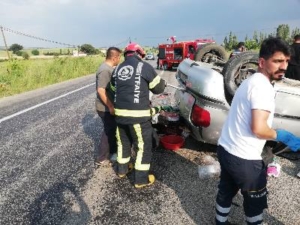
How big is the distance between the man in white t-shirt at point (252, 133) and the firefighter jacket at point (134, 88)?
1.35 m

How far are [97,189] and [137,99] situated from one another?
118 cm

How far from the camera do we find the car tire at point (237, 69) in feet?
12.4

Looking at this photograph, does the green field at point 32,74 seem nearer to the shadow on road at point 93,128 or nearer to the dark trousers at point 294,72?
the shadow on road at point 93,128

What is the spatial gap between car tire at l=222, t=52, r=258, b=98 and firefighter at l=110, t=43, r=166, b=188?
0.81 metres

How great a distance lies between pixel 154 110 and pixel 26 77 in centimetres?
1250

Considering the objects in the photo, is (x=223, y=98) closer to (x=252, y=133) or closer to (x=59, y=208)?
(x=252, y=133)

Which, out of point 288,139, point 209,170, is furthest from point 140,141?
point 288,139

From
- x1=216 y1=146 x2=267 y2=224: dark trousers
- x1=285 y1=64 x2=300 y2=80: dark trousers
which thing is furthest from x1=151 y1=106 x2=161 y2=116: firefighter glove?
x1=285 y1=64 x2=300 y2=80: dark trousers

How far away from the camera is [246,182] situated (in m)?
2.33

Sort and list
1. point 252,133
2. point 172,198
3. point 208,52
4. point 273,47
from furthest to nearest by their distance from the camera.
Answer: point 208,52 < point 172,198 < point 252,133 < point 273,47

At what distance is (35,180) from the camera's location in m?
4.03

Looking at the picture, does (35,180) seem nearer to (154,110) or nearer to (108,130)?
(108,130)

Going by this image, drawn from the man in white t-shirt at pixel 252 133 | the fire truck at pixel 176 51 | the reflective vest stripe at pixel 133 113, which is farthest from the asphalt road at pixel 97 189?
the fire truck at pixel 176 51

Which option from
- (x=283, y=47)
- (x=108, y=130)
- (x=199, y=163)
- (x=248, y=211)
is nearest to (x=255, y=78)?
(x=283, y=47)
